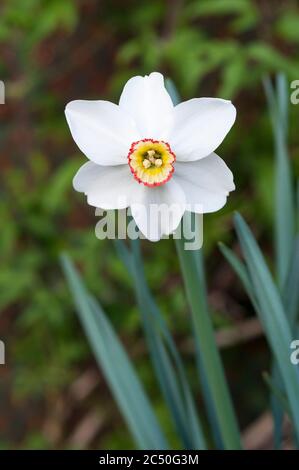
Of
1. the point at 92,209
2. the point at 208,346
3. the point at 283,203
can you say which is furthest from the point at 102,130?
the point at 92,209

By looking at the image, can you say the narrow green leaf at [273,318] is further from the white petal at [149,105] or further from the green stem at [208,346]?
the white petal at [149,105]

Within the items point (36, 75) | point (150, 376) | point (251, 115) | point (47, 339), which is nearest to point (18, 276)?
point (47, 339)

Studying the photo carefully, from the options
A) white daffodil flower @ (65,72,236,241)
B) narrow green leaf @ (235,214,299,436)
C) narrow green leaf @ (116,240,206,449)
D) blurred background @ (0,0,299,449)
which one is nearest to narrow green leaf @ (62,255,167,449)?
narrow green leaf @ (116,240,206,449)

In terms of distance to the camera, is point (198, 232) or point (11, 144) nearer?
point (198, 232)

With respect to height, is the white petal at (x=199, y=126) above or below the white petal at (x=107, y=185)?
→ above

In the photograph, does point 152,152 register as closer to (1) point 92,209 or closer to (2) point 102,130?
(2) point 102,130

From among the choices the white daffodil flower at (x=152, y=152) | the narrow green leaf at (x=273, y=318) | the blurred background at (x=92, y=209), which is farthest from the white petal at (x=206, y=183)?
the blurred background at (x=92, y=209)

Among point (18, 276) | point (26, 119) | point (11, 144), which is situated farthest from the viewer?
point (11, 144)

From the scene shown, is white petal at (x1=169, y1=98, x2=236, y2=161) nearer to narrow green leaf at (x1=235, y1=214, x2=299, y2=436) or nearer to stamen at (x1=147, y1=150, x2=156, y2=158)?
stamen at (x1=147, y1=150, x2=156, y2=158)
